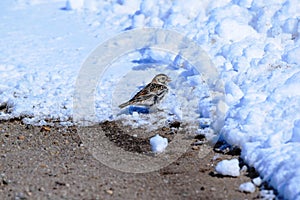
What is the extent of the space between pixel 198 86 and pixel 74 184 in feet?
7.60

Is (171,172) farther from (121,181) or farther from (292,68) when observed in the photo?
(292,68)

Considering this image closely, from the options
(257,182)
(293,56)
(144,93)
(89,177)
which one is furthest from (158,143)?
(293,56)

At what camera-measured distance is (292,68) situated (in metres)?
7.00

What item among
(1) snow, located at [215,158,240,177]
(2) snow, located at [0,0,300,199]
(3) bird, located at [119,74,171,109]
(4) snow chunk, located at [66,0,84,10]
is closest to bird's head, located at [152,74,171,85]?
(3) bird, located at [119,74,171,109]

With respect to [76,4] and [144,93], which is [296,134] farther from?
[76,4]

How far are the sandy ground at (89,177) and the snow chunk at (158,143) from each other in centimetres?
22

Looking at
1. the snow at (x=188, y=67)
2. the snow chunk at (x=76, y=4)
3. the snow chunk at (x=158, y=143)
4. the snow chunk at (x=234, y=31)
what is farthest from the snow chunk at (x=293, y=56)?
the snow chunk at (x=76, y=4)

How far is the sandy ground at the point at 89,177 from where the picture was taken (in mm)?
5238

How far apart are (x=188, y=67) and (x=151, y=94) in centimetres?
87

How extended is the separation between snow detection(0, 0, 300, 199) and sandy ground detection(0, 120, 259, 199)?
0.36 metres

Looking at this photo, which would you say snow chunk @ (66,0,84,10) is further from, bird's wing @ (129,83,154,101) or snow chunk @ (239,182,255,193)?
snow chunk @ (239,182,255,193)

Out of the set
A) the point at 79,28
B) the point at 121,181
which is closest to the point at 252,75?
the point at 121,181

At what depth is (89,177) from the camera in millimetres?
5555

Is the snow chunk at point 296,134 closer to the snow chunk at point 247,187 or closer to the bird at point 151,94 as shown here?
the snow chunk at point 247,187
